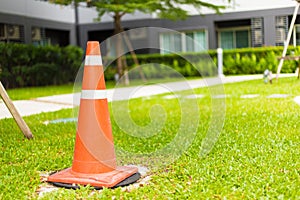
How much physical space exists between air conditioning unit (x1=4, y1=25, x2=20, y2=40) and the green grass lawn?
10451mm

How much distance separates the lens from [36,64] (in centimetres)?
1535

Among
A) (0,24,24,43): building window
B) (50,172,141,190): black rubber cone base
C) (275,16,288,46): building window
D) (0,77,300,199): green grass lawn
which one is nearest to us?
(0,77,300,199): green grass lawn

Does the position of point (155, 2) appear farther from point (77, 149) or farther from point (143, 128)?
point (77, 149)

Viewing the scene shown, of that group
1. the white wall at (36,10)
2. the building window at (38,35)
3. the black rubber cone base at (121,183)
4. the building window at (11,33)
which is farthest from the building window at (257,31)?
the black rubber cone base at (121,183)

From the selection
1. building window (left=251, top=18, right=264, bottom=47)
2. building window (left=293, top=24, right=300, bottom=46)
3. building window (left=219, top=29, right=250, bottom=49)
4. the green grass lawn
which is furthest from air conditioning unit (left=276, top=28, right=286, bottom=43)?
the green grass lawn

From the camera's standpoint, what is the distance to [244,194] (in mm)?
2957

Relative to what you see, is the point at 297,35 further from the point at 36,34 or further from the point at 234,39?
the point at 36,34

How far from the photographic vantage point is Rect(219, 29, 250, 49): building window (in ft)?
73.1

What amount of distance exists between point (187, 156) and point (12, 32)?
47.1 feet

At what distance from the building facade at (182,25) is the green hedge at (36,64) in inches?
73.4

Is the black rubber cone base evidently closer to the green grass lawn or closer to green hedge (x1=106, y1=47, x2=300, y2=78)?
the green grass lawn

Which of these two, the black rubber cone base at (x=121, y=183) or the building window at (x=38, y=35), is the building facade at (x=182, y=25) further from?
the black rubber cone base at (x=121, y=183)

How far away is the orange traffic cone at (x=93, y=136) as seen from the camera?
3436mm

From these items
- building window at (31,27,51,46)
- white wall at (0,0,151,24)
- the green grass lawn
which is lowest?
the green grass lawn
